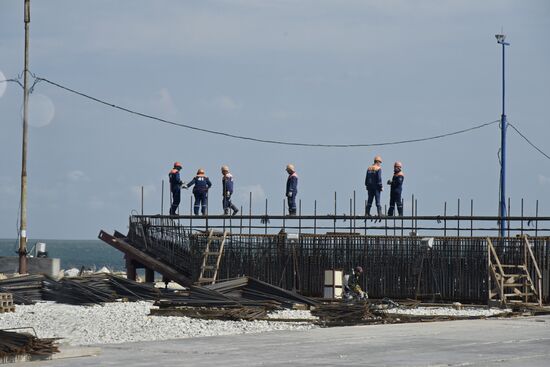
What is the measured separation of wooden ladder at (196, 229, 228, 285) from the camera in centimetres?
3628

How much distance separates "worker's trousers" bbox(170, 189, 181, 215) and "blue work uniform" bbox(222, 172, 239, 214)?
1530mm

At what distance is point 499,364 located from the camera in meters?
15.5

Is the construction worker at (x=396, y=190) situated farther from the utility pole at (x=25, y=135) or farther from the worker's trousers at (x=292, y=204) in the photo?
the utility pole at (x=25, y=135)

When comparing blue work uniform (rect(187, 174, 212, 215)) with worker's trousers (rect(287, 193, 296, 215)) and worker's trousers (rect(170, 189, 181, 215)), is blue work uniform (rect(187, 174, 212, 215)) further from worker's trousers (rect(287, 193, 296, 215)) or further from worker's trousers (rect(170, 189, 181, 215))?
worker's trousers (rect(287, 193, 296, 215))

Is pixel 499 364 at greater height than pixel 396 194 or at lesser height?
lesser

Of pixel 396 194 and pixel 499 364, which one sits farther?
pixel 396 194

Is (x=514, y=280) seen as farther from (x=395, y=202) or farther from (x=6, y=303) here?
(x=6, y=303)

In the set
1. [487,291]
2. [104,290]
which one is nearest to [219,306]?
[104,290]

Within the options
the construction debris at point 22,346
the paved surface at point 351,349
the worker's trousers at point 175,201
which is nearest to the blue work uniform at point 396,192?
the worker's trousers at point 175,201

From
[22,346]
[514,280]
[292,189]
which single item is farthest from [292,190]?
[22,346]

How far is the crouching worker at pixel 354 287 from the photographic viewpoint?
31.9 m

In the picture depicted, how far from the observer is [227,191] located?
129 ft

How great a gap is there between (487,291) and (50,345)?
1934cm

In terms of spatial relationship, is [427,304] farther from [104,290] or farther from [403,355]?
[403,355]
